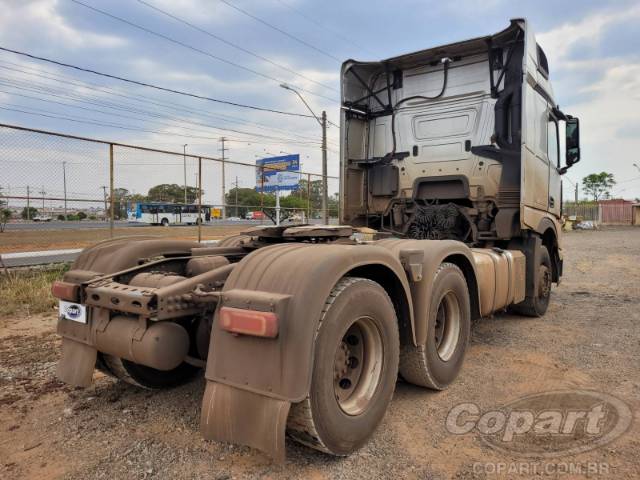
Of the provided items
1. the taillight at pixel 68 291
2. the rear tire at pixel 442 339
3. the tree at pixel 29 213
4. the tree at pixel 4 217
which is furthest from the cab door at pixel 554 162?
the tree at pixel 29 213

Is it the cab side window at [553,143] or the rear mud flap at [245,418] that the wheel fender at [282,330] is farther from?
the cab side window at [553,143]

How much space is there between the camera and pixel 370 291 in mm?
2764

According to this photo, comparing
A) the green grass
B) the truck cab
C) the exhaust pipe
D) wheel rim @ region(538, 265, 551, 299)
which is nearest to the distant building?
wheel rim @ region(538, 265, 551, 299)

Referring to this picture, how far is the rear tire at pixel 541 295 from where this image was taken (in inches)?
246

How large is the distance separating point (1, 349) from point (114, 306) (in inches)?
114

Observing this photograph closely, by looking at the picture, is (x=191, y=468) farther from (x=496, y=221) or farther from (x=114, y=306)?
(x=496, y=221)

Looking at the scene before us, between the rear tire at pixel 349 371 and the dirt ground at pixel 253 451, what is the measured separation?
20 centimetres

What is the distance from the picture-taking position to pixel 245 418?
2.29 meters

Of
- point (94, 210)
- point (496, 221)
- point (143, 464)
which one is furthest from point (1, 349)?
point (94, 210)

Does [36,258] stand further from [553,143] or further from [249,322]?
[553,143]

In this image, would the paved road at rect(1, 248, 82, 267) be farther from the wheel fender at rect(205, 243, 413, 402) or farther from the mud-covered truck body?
the wheel fender at rect(205, 243, 413, 402)

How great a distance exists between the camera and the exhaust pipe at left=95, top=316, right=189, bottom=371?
101 inches

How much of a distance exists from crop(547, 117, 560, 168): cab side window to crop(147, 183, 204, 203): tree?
1025 cm

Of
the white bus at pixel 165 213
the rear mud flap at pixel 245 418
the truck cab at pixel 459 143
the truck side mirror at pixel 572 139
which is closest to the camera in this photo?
the rear mud flap at pixel 245 418
